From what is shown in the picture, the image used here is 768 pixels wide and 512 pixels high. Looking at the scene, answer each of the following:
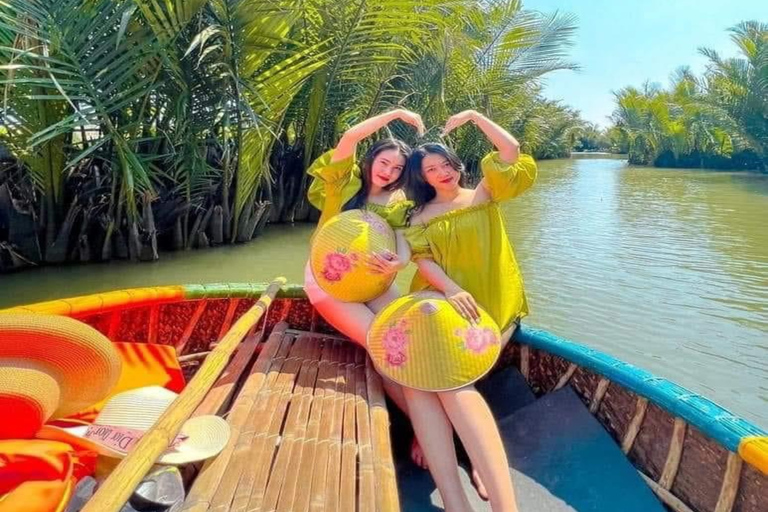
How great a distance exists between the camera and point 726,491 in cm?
156

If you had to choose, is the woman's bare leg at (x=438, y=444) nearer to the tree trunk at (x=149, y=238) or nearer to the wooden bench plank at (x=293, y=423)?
the wooden bench plank at (x=293, y=423)

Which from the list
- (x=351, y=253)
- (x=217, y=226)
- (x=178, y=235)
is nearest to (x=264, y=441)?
(x=351, y=253)

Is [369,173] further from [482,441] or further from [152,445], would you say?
[152,445]

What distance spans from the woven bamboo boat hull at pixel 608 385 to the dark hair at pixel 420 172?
0.69 m

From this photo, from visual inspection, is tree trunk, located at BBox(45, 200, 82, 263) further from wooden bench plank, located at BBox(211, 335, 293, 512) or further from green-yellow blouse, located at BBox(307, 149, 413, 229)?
wooden bench plank, located at BBox(211, 335, 293, 512)

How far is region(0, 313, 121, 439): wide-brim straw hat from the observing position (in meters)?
1.31

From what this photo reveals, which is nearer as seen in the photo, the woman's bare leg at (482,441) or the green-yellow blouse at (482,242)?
the woman's bare leg at (482,441)

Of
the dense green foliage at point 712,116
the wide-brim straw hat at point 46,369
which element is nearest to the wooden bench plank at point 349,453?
the wide-brim straw hat at point 46,369

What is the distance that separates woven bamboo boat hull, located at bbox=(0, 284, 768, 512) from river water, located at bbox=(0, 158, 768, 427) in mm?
1636

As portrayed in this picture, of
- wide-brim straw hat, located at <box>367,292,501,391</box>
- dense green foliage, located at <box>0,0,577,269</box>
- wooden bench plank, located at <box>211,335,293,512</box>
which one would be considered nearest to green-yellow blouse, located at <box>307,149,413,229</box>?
wide-brim straw hat, located at <box>367,292,501,391</box>

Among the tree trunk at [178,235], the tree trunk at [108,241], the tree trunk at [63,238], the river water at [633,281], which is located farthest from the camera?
the tree trunk at [178,235]

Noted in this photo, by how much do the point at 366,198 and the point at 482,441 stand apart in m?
1.09

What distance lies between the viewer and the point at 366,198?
7.80ft

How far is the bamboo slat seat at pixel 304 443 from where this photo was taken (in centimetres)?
136
